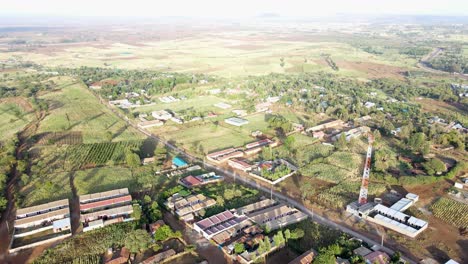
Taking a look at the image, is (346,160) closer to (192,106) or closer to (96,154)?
(96,154)

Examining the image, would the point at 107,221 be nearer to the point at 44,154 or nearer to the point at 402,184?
the point at 44,154

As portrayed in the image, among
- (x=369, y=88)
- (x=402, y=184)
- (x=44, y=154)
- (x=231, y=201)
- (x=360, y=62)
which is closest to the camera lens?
(x=231, y=201)

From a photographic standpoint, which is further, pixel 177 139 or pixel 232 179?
pixel 177 139

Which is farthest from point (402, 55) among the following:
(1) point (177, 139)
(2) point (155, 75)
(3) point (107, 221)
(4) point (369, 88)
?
(3) point (107, 221)

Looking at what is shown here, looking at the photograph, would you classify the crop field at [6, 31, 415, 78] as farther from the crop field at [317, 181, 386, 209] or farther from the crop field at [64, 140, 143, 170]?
the crop field at [317, 181, 386, 209]

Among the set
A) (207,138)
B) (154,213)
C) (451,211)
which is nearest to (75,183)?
(154,213)

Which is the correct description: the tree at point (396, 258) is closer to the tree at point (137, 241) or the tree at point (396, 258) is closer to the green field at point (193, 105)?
the tree at point (137, 241)
